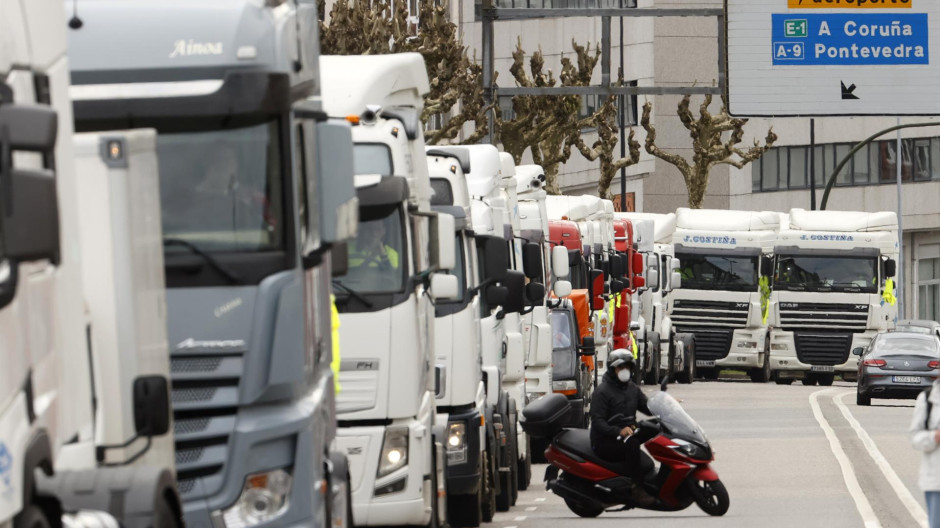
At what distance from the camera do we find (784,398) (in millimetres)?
41188

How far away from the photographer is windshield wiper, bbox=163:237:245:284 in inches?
359

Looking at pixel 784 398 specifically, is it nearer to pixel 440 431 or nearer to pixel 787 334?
pixel 787 334

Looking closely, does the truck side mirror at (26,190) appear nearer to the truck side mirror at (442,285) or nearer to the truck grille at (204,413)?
the truck grille at (204,413)

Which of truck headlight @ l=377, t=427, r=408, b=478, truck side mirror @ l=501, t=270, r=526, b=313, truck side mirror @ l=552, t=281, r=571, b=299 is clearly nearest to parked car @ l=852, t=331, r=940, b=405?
truck side mirror @ l=552, t=281, r=571, b=299

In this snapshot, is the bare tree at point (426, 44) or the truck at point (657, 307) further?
the truck at point (657, 307)

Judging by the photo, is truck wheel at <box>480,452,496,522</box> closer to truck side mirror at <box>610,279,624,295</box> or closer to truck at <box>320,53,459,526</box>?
truck at <box>320,53,459,526</box>

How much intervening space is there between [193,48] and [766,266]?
132 feet

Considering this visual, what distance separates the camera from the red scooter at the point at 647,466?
699 inches

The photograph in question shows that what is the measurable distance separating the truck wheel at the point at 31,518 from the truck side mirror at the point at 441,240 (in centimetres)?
845

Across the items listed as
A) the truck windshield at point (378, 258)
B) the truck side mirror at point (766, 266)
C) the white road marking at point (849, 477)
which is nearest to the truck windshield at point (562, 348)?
the white road marking at point (849, 477)

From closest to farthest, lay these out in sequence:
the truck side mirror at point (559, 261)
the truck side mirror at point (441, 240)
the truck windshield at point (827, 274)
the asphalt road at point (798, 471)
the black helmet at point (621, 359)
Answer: the truck side mirror at point (441, 240), the black helmet at point (621, 359), the asphalt road at point (798, 471), the truck side mirror at point (559, 261), the truck windshield at point (827, 274)

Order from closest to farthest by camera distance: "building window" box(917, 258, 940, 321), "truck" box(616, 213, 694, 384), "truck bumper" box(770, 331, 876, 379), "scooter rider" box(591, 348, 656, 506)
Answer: "scooter rider" box(591, 348, 656, 506) → "truck" box(616, 213, 694, 384) → "truck bumper" box(770, 331, 876, 379) → "building window" box(917, 258, 940, 321)

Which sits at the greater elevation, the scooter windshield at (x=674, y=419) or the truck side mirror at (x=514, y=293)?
the truck side mirror at (x=514, y=293)

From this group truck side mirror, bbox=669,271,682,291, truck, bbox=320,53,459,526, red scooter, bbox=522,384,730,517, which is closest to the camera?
truck, bbox=320,53,459,526
